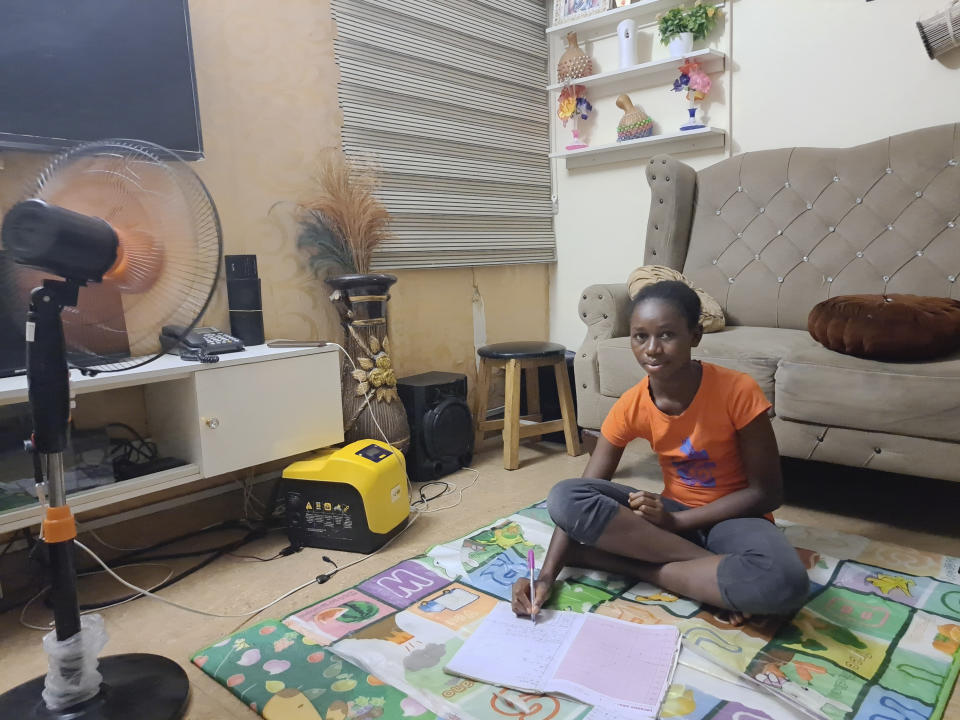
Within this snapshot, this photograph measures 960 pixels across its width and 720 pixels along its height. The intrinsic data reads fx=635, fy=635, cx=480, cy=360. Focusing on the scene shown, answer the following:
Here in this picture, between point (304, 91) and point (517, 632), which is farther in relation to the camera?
point (304, 91)

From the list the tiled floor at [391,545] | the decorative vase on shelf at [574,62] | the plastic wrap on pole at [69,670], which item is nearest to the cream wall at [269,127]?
the tiled floor at [391,545]

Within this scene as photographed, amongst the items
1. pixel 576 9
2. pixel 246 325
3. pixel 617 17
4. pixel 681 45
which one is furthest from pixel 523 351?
pixel 576 9

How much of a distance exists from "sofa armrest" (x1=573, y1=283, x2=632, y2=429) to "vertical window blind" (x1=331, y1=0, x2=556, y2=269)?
0.81 meters

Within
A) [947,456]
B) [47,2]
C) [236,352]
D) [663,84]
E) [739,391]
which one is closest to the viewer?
[739,391]

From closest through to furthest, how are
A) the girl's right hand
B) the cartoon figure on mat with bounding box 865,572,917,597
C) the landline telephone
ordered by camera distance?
the girl's right hand < the cartoon figure on mat with bounding box 865,572,917,597 < the landline telephone

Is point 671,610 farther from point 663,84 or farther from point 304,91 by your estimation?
point 663,84

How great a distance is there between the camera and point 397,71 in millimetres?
2654

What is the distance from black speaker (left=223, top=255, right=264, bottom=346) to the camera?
2.08m

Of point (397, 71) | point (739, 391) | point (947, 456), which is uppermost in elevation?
point (397, 71)

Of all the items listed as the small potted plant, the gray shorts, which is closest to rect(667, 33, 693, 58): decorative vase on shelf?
the small potted plant

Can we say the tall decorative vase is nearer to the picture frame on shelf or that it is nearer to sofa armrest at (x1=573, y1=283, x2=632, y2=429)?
sofa armrest at (x1=573, y1=283, x2=632, y2=429)

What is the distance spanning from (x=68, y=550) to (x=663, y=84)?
2.91 metres

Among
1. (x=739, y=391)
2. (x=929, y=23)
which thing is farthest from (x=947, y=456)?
(x=929, y=23)

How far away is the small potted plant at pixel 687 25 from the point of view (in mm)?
2715
